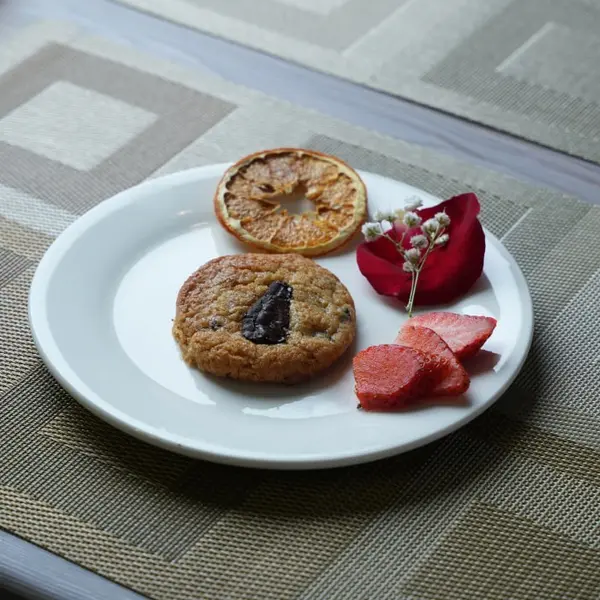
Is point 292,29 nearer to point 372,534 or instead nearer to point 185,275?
point 185,275

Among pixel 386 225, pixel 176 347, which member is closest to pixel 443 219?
pixel 386 225

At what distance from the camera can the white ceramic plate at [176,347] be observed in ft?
3.86

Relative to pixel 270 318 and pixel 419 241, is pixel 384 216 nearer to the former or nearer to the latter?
pixel 419 241

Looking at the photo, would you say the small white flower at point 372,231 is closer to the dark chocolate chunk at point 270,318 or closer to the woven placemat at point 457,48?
the dark chocolate chunk at point 270,318

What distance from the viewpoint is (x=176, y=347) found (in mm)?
A: 1326

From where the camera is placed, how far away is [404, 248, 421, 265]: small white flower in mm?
1377

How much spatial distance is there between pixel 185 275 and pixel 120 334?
17 cm

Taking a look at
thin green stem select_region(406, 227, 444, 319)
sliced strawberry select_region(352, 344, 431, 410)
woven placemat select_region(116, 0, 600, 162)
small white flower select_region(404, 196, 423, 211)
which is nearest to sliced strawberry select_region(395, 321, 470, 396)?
sliced strawberry select_region(352, 344, 431, 410)

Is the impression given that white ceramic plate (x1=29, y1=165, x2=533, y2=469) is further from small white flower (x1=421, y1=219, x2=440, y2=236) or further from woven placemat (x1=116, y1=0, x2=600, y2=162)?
woven placemat (x1=116, y1=0, x2=600, y2=162)

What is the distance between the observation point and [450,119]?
2.00m

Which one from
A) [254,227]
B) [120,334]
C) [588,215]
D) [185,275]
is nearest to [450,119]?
[588,215]

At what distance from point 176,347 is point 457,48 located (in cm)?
124

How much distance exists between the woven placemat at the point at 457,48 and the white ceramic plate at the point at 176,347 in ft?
1.69

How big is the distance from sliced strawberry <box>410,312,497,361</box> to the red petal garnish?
86 millimetres
